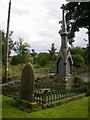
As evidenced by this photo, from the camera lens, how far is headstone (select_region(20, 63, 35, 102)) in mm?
7566

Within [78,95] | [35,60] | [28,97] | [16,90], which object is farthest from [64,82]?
[35,60]

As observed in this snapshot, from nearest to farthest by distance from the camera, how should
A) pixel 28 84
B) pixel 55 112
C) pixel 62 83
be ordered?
pixel 55 112 → pixel 28 84 → pixel 62 83

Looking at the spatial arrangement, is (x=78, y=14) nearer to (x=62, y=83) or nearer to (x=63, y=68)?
(x=63, y=68)

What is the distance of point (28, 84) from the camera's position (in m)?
7.61

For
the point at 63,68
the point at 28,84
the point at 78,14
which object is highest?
the point at 78,14

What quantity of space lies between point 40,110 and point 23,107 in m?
0.94

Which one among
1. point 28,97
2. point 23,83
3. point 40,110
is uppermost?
point 23,83

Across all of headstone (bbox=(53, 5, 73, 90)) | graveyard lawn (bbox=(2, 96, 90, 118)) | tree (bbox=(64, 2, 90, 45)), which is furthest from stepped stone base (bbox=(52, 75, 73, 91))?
tree (bbox=(64, 2, 90, 45))

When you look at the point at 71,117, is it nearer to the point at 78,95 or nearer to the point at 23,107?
the point at 23,107

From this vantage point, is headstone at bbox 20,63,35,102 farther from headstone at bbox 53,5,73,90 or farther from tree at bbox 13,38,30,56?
tree at bbox 13,38,30,56

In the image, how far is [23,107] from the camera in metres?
7.42

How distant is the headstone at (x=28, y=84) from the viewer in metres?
7.57

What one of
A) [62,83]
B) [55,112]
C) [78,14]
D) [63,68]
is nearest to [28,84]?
[55,112]

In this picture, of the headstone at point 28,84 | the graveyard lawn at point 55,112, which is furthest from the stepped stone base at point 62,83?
the headstone at point 28,84
